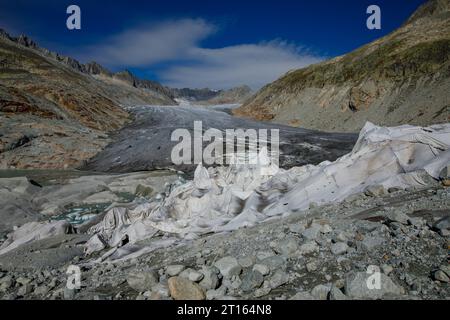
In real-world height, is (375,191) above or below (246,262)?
above

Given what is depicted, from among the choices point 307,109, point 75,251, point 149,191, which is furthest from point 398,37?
point 75,251

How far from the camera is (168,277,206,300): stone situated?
387cm

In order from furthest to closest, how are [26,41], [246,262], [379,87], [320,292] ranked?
[26,41] < [379,87] < [246,262] < [320,292]

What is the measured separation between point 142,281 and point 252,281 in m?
1.39

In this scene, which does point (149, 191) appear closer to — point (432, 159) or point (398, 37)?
point (432, 159)

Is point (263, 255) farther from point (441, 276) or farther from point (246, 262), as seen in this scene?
point (441, 276)

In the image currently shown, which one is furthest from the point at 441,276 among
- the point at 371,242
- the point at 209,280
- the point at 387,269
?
the point at 209,280

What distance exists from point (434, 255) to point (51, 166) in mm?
30523

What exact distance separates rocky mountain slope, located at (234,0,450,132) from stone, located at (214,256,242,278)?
31413 millimetres

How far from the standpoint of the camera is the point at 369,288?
3469 mm

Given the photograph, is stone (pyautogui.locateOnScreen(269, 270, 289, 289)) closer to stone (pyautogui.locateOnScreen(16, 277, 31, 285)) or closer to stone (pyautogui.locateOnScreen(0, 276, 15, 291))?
stone (pyautogui.locateOnScreen(16, 277, 31, 285))

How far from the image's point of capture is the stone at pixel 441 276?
→ 3.45 m

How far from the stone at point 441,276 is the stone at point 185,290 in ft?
7.89
